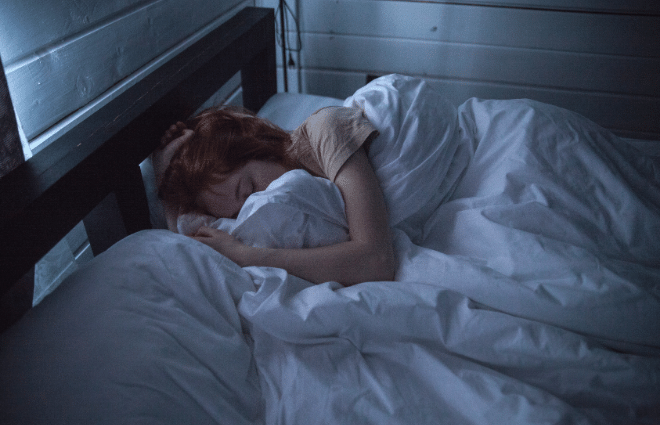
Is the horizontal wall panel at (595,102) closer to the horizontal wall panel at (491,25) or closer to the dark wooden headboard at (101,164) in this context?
the horizontal wall panel at (491,25)

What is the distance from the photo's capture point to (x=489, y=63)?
199 centimetres

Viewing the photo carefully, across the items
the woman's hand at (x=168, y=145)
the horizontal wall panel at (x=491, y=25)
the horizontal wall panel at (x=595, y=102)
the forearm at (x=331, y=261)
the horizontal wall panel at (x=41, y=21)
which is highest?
the horizontal wall panel at (x=41, y=21)

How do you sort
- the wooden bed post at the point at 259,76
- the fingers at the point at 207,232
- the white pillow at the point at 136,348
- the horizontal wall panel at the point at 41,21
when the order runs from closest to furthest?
the white pillow at the point at 136,348
the horizontal wall panel at the point at 41,21
the fingers at the point at 207,232
the wooden bed post at the point at 259,76

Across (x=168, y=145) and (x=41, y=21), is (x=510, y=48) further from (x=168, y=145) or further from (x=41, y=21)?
(x=41, y=21)

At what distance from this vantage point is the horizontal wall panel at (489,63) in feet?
6.28

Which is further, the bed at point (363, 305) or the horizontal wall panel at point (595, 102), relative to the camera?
the horizontal wall panel at point (595, 102)

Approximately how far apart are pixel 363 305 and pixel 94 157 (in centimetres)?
55

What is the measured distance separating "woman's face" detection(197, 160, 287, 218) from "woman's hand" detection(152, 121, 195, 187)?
11 centimetres

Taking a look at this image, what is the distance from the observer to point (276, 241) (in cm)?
83

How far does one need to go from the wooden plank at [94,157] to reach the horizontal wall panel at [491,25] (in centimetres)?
92

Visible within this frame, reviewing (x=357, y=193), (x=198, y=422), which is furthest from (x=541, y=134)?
(x=198, y=422)

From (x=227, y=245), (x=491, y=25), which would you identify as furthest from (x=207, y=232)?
(x=491, y=25)

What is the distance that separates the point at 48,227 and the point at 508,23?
1.95 meters

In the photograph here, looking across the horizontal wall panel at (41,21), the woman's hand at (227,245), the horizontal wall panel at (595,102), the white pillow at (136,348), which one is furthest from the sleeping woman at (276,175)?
the horizontal wall panel at (595,102)
